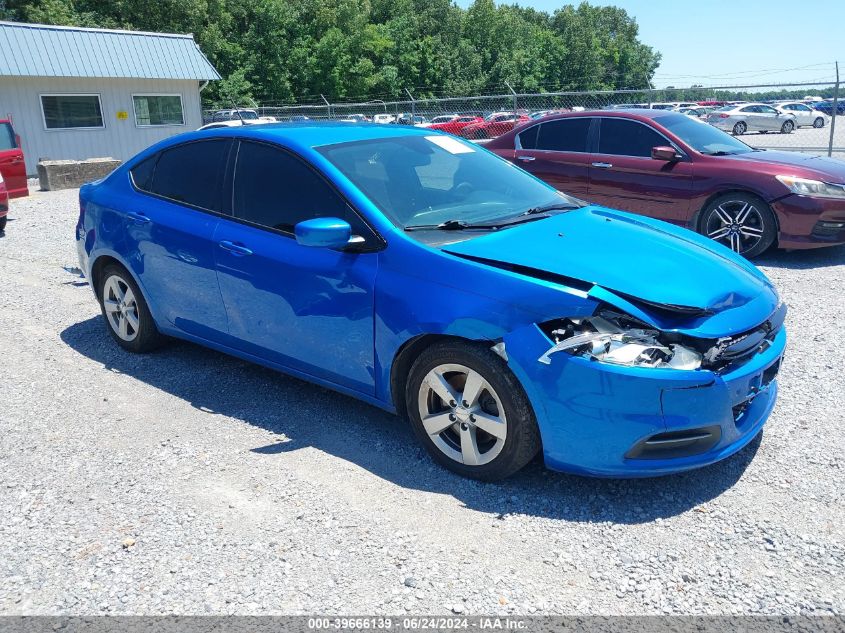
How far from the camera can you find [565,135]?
8.95m

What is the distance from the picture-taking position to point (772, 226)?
7.25 metres

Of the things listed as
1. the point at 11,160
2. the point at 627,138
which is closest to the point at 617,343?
the point at 627,138

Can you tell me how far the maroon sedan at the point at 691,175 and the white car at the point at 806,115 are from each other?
31.3 meters

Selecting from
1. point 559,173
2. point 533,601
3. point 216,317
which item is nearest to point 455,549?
point 533,601

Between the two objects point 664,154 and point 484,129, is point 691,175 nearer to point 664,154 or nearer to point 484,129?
point 664,154

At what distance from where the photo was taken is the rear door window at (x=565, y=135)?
8.77m

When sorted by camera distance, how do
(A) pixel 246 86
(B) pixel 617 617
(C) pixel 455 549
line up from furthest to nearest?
(A) pixel 246 86 → (C) pixel 455 549 → (B) pixel 617 617

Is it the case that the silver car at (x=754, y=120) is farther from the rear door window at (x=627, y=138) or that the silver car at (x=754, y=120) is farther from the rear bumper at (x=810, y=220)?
the rear bumper at (x=810, y=220)

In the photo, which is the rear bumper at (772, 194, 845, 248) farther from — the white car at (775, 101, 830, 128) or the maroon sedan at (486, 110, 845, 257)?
the white car at (775, 101, 830, 128)

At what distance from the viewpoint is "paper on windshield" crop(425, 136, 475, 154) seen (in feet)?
14.7

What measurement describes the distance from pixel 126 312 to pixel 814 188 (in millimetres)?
6593

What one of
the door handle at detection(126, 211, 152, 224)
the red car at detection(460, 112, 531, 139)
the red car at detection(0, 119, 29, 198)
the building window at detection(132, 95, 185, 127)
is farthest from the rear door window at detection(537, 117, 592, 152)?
the building window at detection(132, 95, 185, 127)

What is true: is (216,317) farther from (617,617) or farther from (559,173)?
(559,173)

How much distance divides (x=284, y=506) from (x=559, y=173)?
669cm
